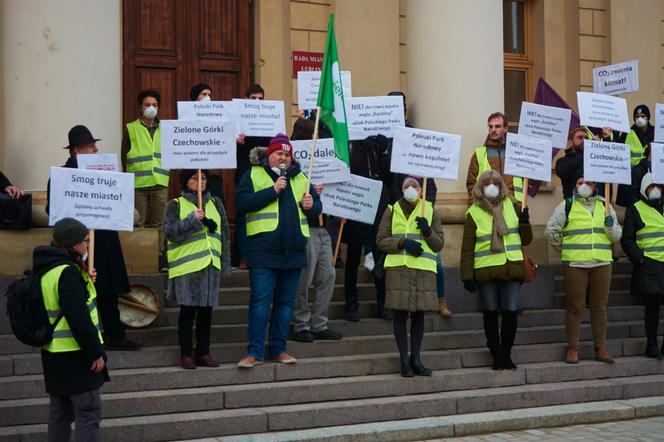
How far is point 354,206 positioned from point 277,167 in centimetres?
135

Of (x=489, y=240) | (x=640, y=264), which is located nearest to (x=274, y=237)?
(x=489, y=240)

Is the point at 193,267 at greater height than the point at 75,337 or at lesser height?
greater

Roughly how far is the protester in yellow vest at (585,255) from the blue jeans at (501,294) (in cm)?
85

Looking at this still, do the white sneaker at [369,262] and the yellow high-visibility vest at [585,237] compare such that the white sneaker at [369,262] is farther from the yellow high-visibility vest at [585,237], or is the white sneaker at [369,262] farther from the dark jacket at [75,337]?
the dark jacket at [75,337]

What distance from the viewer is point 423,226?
10555 millimetres

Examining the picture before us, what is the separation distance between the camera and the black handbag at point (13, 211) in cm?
Answer: 1072

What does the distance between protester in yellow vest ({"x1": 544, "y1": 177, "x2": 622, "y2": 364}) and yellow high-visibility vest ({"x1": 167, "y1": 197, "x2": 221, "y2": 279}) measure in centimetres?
370

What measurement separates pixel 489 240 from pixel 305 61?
4.55 metres

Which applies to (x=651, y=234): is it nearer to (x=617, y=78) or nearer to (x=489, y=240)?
(x=489, y=240)

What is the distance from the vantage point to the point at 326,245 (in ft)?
36.3

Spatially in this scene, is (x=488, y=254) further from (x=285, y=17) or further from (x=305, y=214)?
(x=285, y=17)

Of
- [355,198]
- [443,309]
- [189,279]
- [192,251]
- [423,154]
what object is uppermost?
[423,154]

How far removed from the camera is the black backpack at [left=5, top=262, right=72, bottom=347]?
752 centimetres

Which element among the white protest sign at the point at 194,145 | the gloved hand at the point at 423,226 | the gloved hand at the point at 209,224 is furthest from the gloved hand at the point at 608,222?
the gloved hand at the point at 209,224
